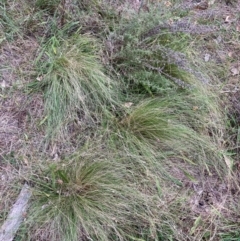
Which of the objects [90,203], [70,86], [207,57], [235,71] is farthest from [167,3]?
[90,203]

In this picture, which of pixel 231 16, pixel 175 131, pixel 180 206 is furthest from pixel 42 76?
pixel 231 16

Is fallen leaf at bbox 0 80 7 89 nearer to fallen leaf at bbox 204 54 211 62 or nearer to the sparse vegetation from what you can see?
the sparse vegetation

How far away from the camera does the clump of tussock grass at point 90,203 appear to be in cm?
224

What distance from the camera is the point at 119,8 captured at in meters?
2.95

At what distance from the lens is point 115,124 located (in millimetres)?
2580

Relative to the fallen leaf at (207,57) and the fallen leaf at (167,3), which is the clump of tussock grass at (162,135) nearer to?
the fallen leaf at (207,57)

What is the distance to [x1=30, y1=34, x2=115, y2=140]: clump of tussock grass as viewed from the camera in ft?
8.39

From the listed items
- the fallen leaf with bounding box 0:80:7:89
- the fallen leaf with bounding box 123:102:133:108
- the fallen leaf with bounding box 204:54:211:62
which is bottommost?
the fallen leaf with bounding box 123:102:133:108

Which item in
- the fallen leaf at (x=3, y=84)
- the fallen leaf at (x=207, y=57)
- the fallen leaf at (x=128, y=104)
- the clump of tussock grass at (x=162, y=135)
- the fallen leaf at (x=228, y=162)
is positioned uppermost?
the fallen leaf at (x=3, y=84)

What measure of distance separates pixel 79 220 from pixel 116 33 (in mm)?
1342

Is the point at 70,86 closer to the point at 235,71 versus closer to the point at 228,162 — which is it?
the point at 228,162

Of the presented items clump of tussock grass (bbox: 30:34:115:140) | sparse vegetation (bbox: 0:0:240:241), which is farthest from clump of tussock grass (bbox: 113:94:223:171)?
clump of tussock grass (bbox: 30:34:115:140)

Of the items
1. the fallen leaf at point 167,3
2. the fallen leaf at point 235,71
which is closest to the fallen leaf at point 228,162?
the fallen leaf at point 235,71

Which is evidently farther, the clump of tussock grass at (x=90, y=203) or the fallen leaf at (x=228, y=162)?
the fallen leaf at (x=228, y=162)
